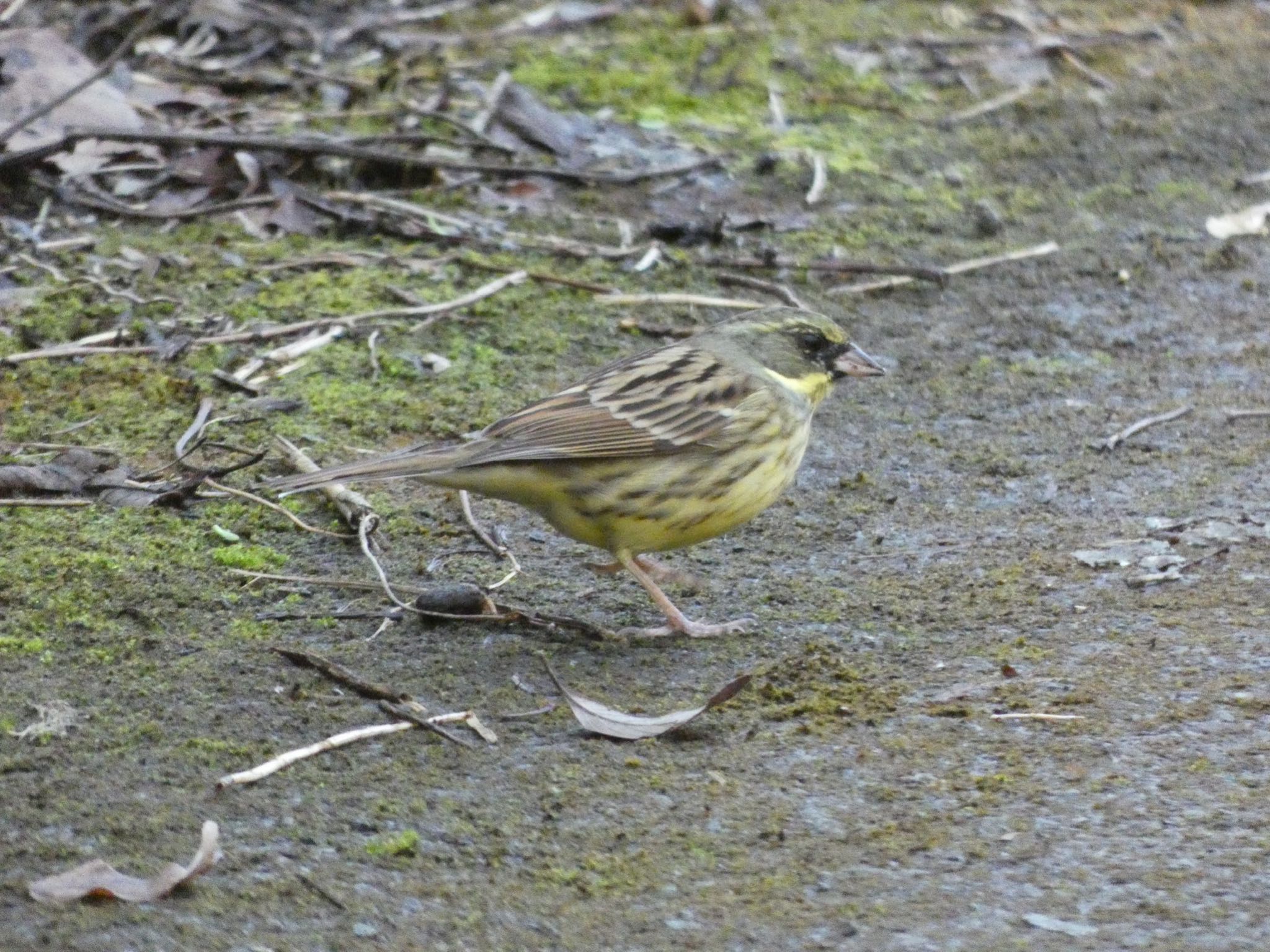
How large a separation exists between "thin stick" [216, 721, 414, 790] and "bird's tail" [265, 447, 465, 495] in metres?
0.92

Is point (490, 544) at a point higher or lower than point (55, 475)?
lower

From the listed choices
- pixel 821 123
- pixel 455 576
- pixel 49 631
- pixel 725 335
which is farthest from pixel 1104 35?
pixel 49 631

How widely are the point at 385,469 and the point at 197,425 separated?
140 centimetres

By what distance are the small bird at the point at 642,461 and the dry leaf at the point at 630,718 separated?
29.1 inches

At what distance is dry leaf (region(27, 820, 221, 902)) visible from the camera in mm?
3672

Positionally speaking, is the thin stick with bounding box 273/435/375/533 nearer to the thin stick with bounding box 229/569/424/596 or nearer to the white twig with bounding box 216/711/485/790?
the thin stick with bounding box 229/569/424/596

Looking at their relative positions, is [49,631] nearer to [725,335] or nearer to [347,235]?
[725,335]

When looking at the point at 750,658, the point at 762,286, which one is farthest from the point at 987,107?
the point at 750,658

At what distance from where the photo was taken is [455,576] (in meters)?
5.77

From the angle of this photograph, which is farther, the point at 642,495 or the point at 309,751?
the point at 642,495

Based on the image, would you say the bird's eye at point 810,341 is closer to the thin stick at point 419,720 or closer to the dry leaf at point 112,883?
the thin stick at point 419,720

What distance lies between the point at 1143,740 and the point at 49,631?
299cm

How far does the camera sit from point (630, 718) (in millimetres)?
4676

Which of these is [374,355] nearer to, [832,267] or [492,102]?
[832,267]
